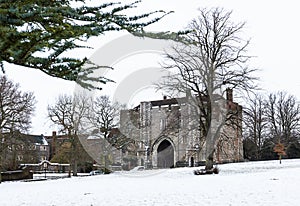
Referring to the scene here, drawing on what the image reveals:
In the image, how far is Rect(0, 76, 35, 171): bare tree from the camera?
25672 millimetres

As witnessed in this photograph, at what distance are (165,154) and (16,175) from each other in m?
21.5

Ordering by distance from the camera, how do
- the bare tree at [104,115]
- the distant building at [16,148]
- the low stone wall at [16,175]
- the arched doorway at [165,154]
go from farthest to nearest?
the arched doorway at [165,154]
the bare tree at [104,115]
the low stone wall at [16,175]
the distant building at [16,148]

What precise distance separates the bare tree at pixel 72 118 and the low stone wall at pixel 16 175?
396 cm

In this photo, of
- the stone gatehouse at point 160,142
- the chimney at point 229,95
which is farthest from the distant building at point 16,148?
the chimney at point 229,95

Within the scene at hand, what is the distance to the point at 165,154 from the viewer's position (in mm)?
49375

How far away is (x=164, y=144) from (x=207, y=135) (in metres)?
25.5

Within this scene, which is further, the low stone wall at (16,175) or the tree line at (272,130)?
the tree line at (272,130)

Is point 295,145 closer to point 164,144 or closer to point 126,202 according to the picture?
point 164,144

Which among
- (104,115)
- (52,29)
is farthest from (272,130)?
(52,29)

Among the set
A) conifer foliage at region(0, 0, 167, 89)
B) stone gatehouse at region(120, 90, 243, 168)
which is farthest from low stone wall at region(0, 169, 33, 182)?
conifer foliage at region(0, 0, 167, 89)

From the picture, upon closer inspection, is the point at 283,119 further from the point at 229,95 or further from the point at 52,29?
the point at 52,29

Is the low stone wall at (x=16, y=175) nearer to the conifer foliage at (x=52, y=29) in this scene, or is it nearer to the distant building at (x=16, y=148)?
the distant building at (x=16, y=148)

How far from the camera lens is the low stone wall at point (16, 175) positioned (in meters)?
31.3

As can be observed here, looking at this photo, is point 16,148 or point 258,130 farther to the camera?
point 258,130
